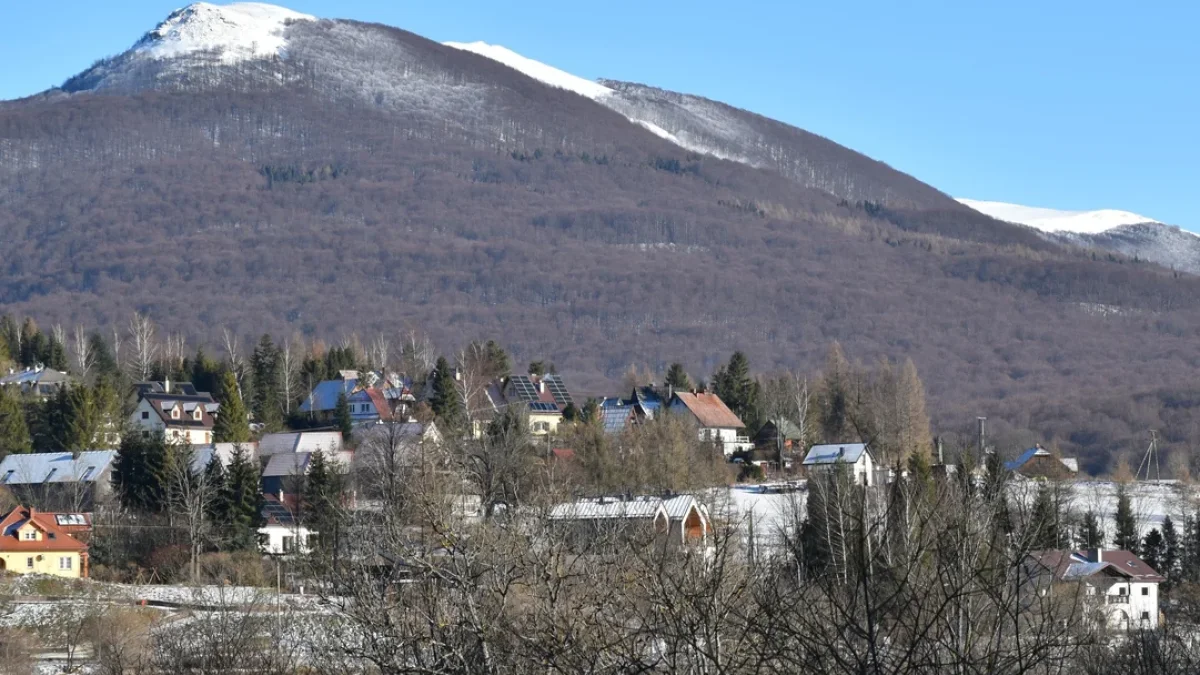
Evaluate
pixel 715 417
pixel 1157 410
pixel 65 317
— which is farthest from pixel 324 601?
pixel 65 317

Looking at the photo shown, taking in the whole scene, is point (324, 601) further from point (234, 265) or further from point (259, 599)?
point (234, 265)

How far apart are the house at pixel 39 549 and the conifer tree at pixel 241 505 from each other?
3.61 metres

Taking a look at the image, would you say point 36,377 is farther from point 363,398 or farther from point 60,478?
point 60,478

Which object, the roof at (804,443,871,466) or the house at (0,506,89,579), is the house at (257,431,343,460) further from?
the roof at (804,443,871,466)

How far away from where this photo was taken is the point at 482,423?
57.9 meters

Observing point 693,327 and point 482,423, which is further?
point 693,327

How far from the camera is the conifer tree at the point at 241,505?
43375 millimetres

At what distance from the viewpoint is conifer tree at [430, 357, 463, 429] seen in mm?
60938

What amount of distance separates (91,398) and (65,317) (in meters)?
116

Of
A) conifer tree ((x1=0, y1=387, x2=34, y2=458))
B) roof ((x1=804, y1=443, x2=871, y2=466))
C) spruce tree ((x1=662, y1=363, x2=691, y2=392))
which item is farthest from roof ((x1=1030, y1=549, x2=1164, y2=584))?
spruce tree ((x1=662, y1=363, x2=691, y2=392))

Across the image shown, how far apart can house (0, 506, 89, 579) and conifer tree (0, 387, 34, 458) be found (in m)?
13.2

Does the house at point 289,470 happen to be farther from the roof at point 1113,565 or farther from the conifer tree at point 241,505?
the roof at point 1113,565

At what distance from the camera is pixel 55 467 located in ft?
171

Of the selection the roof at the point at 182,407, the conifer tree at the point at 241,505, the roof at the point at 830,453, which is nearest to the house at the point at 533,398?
the roof at the point at 182,407
